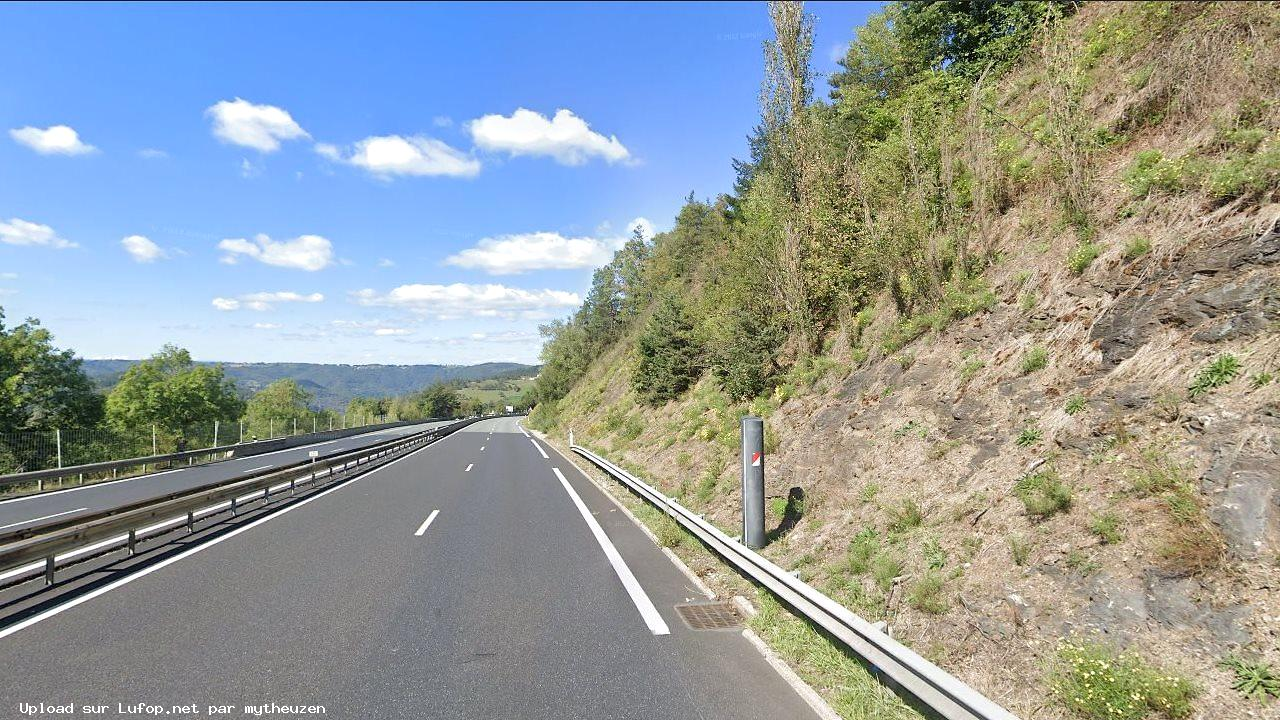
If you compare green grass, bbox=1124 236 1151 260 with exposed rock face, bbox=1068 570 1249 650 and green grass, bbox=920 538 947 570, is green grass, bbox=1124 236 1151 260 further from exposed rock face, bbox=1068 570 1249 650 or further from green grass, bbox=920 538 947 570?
exposed rock face, bbox=1068 570 1249 650

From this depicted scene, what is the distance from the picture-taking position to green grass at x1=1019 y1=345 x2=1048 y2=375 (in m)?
6.31

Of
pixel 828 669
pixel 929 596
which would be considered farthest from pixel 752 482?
pixel 828 669

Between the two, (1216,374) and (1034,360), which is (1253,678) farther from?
(1034,360)

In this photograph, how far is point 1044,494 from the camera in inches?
183

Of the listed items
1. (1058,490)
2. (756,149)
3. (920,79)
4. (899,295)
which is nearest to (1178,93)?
(899,295)

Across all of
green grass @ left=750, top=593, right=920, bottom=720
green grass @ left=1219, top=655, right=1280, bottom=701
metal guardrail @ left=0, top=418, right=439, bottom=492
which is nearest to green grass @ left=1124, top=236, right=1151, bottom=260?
green grass @ left=1219, top=655, right=1280, bottom=701

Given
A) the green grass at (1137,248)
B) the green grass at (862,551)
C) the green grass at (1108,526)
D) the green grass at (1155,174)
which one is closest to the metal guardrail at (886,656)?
the green grass at (862,551)

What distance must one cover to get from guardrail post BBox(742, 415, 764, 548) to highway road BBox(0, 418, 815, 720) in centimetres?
102

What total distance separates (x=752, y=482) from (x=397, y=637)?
4.20 meters

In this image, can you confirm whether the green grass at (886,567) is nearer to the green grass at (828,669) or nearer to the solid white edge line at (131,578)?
the green grass at (828,669)

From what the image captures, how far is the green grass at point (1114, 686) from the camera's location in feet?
9.46

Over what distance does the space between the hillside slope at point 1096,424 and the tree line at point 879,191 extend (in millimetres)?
260

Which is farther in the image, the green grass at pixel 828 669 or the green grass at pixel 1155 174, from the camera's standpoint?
the green grass at pixel 1155 174

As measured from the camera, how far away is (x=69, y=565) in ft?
21.5
